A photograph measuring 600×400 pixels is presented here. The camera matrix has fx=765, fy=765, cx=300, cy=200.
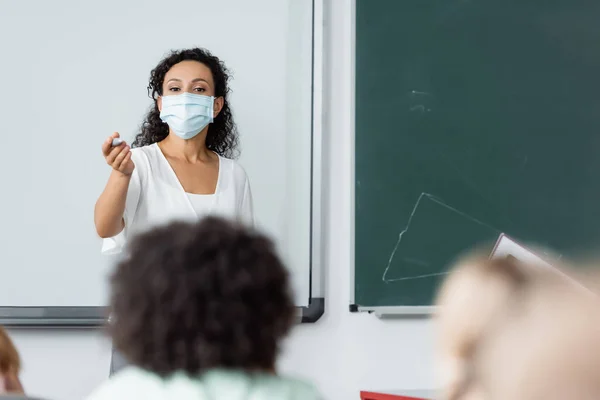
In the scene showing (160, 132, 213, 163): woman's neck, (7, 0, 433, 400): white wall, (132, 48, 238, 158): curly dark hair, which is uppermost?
(132, 48, 238, 158): curly dark hair

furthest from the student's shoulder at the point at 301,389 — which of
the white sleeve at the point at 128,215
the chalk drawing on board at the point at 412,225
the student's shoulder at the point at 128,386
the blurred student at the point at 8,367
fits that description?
the chalk drawing on board at the point at 412,225

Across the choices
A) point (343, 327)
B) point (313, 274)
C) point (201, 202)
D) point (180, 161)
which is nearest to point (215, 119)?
point (180, 161)

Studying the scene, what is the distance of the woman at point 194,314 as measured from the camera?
867 mm

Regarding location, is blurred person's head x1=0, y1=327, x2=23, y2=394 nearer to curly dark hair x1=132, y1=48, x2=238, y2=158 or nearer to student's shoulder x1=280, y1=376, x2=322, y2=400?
student's shoulder x1=280, y1=376, x2=322, y2=400

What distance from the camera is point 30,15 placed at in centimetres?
246

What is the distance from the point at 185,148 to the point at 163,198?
0.25 m

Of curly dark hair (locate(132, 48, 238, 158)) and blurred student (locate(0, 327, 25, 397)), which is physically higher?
curly dark hair (locate(132, 48, 238, 158))

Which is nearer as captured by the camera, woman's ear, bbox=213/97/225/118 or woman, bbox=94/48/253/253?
woman, bbox=94/48/253/253

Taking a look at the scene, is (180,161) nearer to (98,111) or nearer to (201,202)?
(201,202)

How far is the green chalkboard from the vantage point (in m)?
2.58

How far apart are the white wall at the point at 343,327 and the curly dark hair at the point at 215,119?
343mm

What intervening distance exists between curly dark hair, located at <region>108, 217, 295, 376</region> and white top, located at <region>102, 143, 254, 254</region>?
1090mm

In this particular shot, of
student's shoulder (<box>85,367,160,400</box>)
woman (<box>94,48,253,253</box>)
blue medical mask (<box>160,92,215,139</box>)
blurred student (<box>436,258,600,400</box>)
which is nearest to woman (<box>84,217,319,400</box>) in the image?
student's shoulder (<box>85,367,160,400</box>)

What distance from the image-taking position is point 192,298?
87 centimetres
